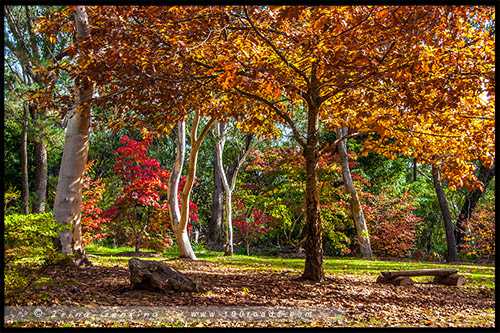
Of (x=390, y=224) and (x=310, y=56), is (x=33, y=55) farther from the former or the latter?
(x=390, y=224)

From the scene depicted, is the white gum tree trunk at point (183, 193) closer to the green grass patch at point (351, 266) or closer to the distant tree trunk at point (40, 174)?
the green grass patch at point (351, 266)

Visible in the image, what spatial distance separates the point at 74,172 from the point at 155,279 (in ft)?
10.1

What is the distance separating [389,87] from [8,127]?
53.1 ft

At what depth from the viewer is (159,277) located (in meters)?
5.81

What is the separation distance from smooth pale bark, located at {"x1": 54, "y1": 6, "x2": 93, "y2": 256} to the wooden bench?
Answer: 4.96 metres

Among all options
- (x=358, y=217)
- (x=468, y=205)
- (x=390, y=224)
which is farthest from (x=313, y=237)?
(x=468, y=205)

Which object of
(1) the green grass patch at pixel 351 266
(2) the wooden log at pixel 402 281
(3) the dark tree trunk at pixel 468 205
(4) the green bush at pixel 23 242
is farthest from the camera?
(3) the dark tree trunk at pixel 468 205

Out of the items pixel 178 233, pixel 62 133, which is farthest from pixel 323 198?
pixel 62 133

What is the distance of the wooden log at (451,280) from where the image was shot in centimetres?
795

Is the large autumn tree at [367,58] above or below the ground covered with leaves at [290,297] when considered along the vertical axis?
above

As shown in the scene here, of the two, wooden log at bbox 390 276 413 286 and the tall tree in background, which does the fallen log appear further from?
the tall tree in background

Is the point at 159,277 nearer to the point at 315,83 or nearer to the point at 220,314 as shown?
the point at 220,314

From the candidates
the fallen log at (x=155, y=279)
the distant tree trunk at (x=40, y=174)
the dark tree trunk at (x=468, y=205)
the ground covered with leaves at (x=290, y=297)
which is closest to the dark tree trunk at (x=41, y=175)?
the distant tree trunk at (x=40, y=174)

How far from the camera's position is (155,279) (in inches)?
227
